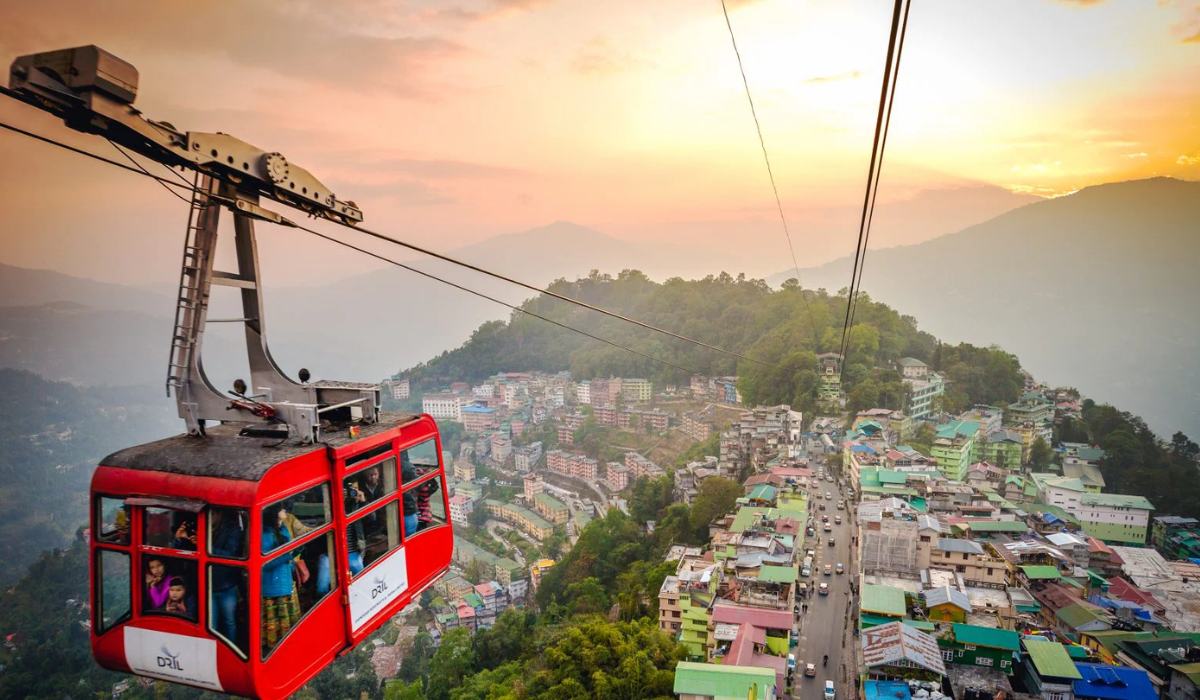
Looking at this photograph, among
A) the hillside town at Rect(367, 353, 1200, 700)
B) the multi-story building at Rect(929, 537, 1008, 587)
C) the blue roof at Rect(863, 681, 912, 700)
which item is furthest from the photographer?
the multi-story building at Rect(929, 537, 1008, 587)

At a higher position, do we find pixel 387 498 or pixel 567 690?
pixel 387 498

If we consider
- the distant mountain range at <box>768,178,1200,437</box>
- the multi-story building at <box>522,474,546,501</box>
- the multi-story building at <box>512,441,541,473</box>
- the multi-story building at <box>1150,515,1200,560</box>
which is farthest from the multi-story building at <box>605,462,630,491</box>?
the distant mountain range at <box>768,178,1200,437</box>

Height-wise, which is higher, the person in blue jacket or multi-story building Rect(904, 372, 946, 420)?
the person in blue jacket

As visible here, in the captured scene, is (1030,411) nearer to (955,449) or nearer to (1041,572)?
(955,449)

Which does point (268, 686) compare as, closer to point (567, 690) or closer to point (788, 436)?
point (567, 690)

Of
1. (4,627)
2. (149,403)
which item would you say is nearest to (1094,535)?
(4,627)

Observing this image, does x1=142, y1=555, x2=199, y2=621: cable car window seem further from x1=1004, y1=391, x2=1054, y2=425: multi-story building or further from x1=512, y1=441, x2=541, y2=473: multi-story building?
x1=512, y1=441, x2=541, y2=473: multi-story building
